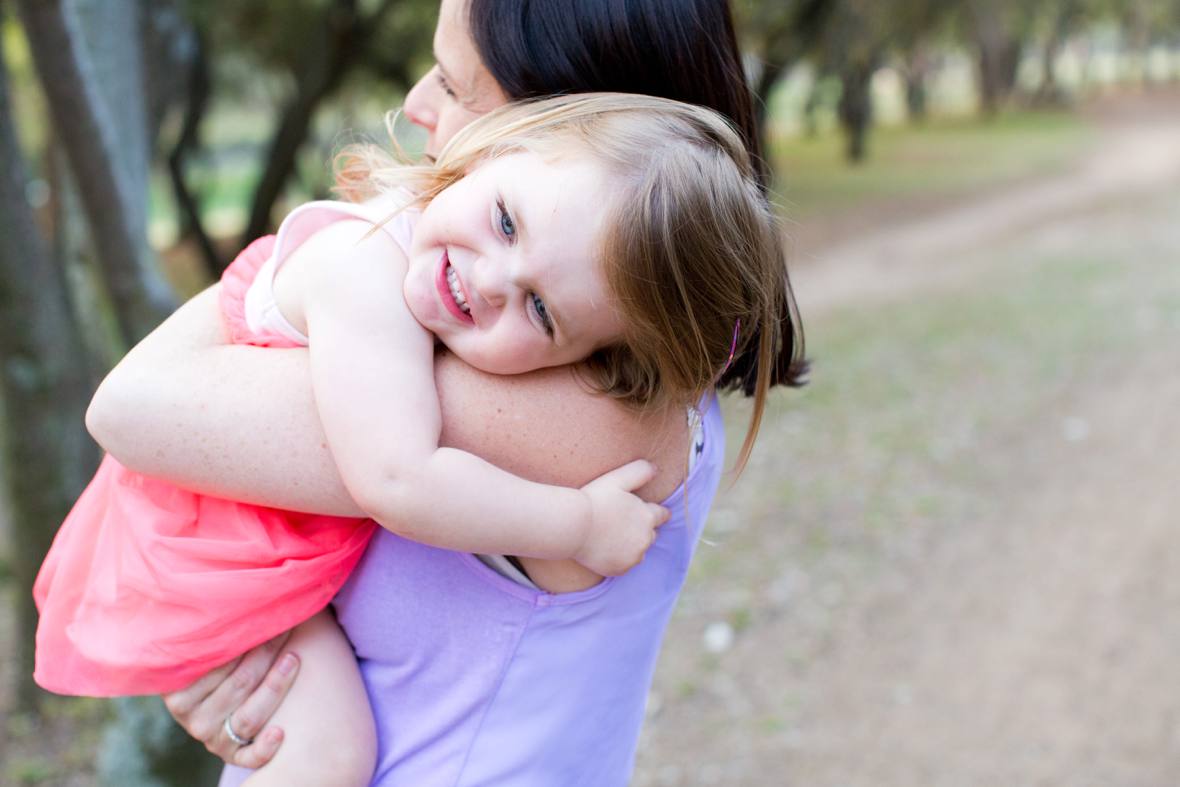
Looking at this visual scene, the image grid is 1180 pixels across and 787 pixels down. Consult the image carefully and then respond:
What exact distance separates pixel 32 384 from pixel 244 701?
104 inches

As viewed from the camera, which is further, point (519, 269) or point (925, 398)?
point (925, 398)

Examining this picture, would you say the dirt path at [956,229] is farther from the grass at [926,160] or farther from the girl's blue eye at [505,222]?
the girl's blue eye at [505,222]

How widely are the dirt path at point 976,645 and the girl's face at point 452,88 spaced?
2874mm

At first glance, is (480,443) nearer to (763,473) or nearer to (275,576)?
(275,576)

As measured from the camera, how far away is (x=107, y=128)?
113 inches

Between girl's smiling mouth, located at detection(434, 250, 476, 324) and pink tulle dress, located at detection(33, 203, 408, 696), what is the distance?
121 mm

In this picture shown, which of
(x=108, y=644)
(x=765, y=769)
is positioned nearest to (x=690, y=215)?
(x=108, y=644)

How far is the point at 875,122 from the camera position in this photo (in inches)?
1287

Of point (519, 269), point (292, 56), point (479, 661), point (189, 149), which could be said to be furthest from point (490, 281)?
point (292, 56)

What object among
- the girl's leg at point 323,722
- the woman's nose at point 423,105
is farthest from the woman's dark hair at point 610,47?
the girl's leg at point 323,722

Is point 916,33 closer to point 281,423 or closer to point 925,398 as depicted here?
point 925,398

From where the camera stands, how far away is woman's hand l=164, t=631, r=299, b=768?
4.78 feet

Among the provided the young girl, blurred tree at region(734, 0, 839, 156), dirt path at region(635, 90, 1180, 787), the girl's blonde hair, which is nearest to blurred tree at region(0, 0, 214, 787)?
the young girl

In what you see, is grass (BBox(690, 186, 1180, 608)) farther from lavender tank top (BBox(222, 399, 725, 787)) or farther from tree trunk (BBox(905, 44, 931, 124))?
tree trunk (BBox(905, 44, 931, 124))
